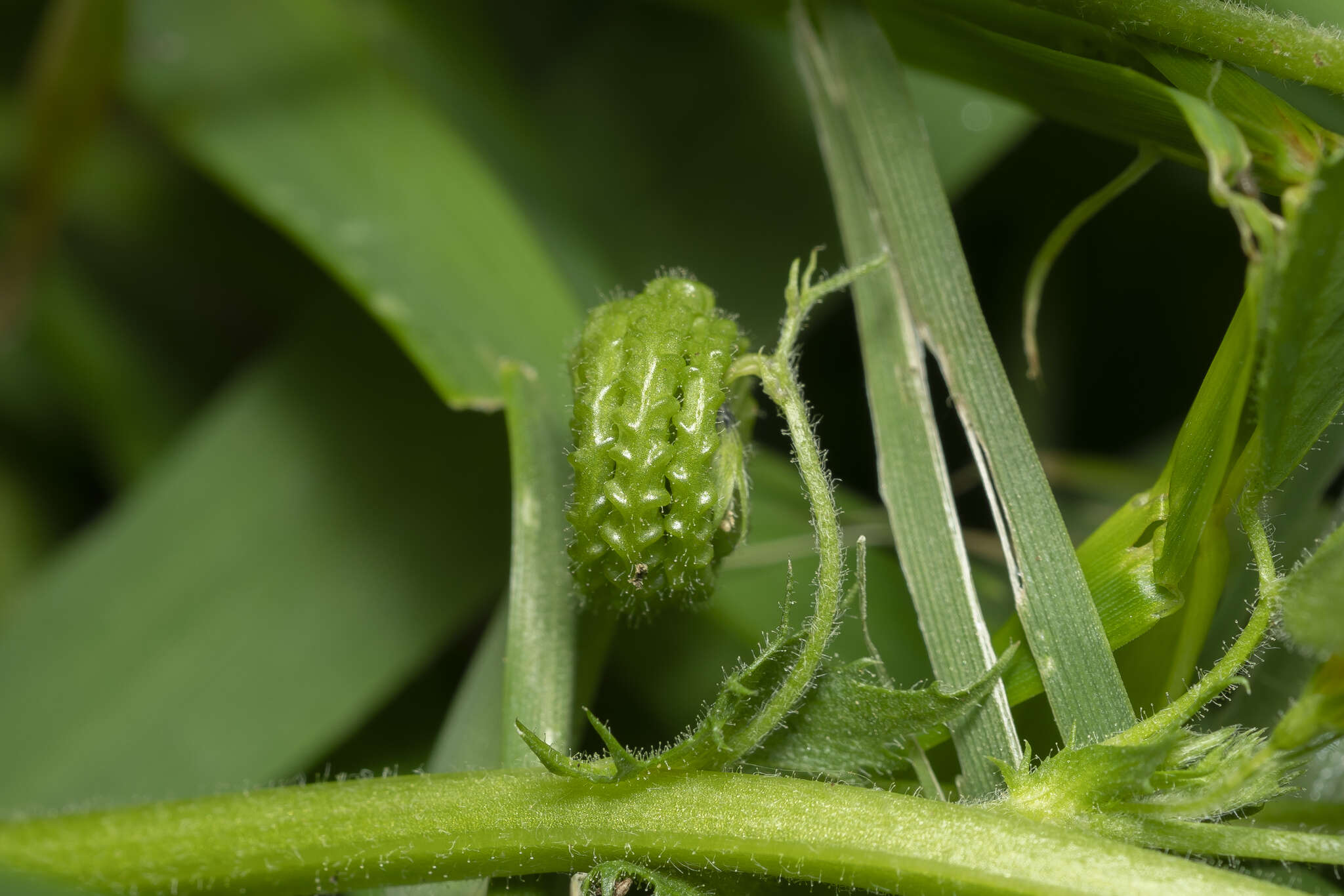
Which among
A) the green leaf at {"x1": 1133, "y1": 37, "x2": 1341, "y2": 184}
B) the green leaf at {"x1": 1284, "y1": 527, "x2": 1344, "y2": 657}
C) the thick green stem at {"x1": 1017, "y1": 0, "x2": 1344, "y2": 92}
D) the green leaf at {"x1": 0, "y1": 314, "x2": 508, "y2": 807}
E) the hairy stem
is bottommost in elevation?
the green leaf at {"x1": 0, "y1": 314, "x2": 508, "y2": 807}

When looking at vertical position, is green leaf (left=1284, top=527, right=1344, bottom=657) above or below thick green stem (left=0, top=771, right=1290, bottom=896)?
above

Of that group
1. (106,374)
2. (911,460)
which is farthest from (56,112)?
(911,460)

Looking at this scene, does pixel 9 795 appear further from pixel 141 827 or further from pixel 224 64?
pixel 224 64

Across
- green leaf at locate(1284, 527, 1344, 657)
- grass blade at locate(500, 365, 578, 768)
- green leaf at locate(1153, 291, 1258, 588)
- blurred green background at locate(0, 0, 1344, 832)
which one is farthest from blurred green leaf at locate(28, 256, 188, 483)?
green leaf at locate(1284, 527, 1344, 657)

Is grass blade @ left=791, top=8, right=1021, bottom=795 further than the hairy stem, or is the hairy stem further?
grass blade @ left=791, top=8, right=1021, bottom=795

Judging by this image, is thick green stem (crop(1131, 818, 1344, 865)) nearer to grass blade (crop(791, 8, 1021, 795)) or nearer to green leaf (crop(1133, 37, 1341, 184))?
grass blade (crop(791, 8, 1021, 795))

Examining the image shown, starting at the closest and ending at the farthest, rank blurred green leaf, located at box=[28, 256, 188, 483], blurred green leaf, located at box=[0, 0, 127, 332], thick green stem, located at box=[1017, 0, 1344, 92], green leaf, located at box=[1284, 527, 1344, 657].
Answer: green leaf, located at box=[1284, 527, 1344, 657] < thick green stem, located at box=[1017, 0, 1344, 92] < blurred green leaf, located at box=[0, 0, 127, 332] < blurred green leaf, located at box=[28, 256, 188, 483]

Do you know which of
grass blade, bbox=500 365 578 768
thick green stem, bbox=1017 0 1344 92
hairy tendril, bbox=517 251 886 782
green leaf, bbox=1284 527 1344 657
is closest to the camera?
green leaf, bbox=1284 527 1344 657

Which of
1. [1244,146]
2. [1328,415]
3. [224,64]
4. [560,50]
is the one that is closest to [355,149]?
[224,64]
